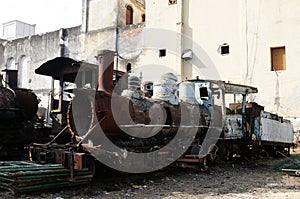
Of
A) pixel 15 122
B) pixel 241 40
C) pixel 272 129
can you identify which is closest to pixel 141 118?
pixel 15 122

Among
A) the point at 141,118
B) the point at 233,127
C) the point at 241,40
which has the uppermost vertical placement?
the point at 241,40

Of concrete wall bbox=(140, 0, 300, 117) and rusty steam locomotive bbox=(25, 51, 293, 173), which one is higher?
concrete wall bbox=(140, 0, 300, 117)

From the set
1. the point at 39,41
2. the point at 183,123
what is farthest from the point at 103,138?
the point at 39,41

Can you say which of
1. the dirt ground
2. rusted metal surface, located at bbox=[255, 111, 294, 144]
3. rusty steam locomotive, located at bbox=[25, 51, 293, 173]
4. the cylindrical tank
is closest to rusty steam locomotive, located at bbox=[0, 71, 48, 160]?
the cylindrical tank

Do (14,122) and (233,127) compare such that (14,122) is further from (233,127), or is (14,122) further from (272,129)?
(272,129)

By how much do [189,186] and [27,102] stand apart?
593cm

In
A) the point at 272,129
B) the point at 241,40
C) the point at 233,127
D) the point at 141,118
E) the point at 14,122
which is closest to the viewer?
the point at 141,118

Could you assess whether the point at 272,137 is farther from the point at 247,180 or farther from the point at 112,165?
the point at 112,165

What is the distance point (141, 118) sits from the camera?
7543 millimetres

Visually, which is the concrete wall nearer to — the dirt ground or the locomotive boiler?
the dirt ground

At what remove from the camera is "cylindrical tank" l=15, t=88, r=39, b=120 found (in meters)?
10.4

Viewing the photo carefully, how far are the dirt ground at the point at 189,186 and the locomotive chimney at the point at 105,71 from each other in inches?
75.7

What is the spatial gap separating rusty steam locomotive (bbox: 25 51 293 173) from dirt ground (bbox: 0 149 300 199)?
47cm

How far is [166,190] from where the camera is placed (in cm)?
656
